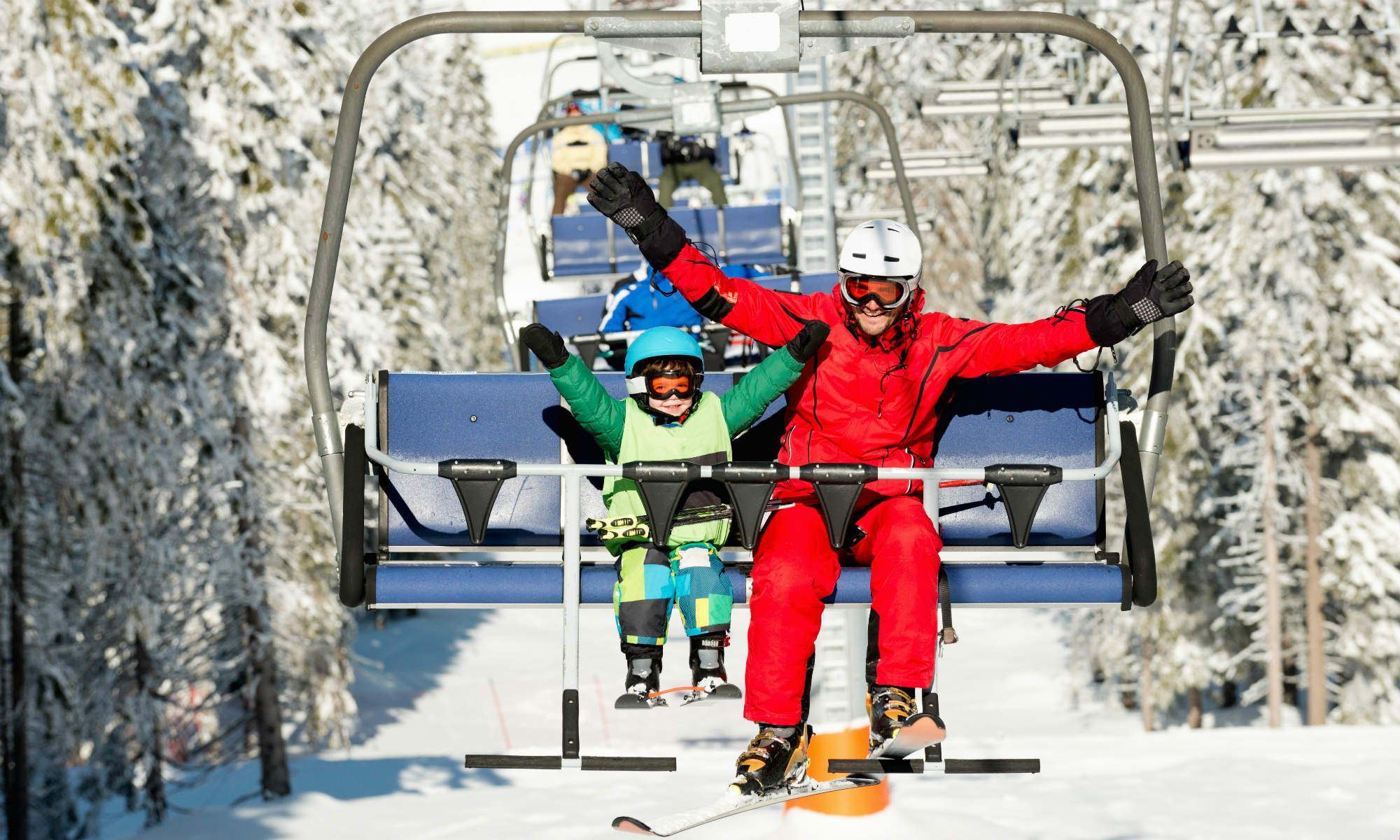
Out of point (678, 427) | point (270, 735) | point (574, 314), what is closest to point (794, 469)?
point (678, 427)

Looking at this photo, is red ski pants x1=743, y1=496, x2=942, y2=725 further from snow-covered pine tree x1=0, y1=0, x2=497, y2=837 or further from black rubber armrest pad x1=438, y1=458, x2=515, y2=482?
snow-covered pine tree x1=0, y1=0, x2=497, y2=837

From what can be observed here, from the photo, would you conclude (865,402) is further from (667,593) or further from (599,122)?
(599,122)

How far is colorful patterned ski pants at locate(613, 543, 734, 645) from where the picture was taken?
14.0 feet

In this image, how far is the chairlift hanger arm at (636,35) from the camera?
13.1 feet

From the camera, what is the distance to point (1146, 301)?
4262 mm

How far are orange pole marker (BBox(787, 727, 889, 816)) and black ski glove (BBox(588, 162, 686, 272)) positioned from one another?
470 cm

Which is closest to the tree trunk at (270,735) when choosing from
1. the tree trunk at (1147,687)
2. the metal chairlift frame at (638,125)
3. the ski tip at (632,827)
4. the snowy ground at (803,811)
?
the snowy ground at (803,811)

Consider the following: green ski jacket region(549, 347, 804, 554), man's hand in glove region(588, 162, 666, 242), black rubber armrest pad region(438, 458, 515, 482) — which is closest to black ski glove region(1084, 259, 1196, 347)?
green ski jacket region(549, 347, 804, 554)

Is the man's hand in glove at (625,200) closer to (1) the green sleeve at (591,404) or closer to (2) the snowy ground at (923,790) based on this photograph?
(1) the green sleeve at (591,404)

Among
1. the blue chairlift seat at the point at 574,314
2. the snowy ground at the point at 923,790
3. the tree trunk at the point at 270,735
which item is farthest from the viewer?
the tree trunk at the point at 270,735

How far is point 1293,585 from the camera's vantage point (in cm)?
2373

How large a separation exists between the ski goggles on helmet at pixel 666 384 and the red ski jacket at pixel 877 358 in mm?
205

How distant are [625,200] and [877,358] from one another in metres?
0.89

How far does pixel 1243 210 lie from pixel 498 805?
12.9m
